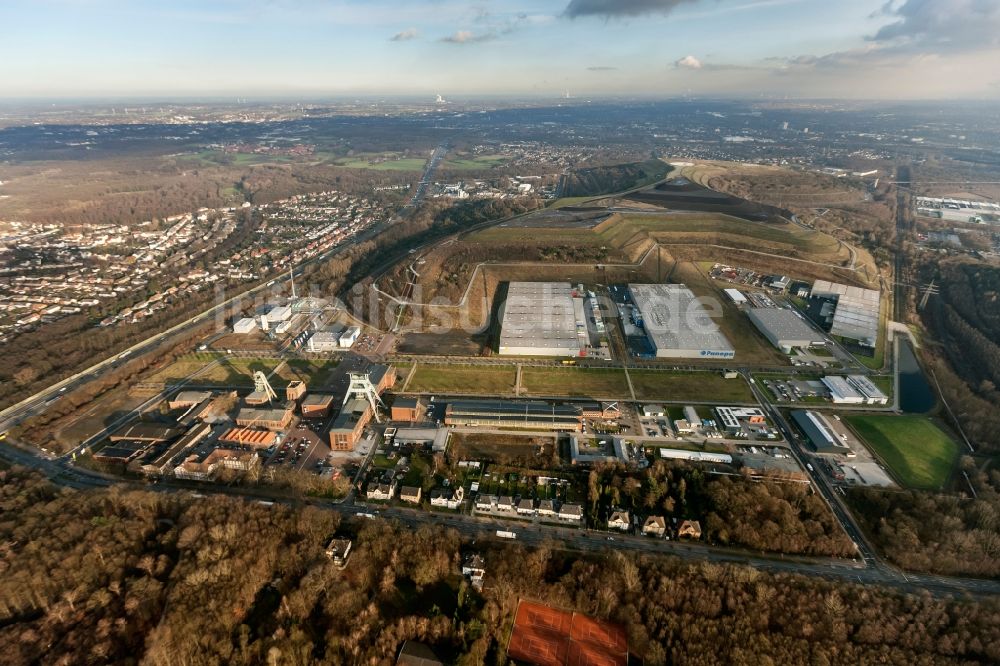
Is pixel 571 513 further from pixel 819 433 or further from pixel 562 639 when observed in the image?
pixel 819 433

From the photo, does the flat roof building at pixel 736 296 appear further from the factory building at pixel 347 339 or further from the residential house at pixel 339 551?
the residential house at pixel 339 551

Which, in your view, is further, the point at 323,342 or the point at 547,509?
the point at 323,342

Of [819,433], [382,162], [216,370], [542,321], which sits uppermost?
[382,162]

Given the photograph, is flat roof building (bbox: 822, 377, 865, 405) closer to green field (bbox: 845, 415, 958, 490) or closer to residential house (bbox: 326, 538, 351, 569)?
green field (bbox: 845, 415, 958, 490)

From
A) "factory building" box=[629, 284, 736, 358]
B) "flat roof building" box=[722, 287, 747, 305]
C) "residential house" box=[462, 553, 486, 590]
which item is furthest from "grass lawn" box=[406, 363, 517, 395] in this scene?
"flat roof building" box=[722, 287, 747, 305]

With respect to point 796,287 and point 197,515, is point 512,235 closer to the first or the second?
point 796,287

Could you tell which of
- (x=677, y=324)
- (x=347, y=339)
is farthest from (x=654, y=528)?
(x=347, y=339)

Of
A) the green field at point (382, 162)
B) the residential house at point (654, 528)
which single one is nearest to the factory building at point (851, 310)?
the residential house at point (654, 528)
